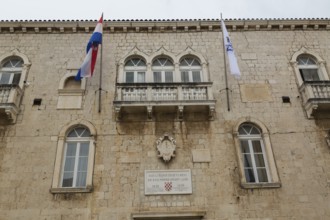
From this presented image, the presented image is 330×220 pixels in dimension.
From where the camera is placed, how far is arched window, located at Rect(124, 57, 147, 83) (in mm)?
14180

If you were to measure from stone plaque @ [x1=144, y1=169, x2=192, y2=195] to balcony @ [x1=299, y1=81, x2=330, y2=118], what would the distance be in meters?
5.20

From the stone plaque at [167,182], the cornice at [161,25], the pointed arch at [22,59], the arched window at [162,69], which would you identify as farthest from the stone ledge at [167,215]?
the cornice at [161,25]

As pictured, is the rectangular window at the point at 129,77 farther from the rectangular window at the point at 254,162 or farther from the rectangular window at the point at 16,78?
the rectangular window at the point at 254,162

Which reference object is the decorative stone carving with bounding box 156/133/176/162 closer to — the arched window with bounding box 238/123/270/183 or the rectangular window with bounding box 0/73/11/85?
the arched window with bounding box 238/123/270/183

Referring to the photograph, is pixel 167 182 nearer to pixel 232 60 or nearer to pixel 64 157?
pixel 64 157

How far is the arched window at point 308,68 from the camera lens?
14.4m

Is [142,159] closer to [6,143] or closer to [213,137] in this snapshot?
[213,137]

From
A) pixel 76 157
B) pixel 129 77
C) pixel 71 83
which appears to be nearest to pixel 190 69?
pixel 129 77

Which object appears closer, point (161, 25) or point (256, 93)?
point (256, 93)

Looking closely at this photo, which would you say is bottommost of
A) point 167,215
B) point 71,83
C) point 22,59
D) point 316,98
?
point 167,215

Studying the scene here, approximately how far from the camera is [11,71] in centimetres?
1432

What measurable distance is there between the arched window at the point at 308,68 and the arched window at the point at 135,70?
662 cm

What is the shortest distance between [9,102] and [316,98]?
1111 cm

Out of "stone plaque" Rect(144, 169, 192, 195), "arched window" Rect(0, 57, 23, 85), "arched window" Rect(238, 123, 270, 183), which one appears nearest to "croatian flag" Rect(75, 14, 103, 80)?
"arched window" Rect(0, 57, 23, 85)
